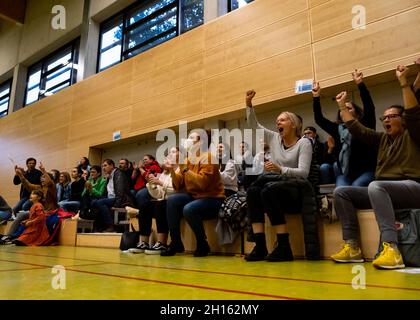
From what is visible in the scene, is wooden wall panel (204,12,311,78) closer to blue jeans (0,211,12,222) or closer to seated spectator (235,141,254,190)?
seated spectator (235,141,254,190)

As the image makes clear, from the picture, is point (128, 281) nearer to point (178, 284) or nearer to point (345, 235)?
point (178, 284)

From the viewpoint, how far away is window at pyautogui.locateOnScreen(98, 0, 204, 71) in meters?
5.49

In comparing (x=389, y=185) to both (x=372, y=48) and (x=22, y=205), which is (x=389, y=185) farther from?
(x=22, y=205)

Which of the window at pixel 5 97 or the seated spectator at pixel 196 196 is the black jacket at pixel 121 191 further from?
the window at pixel 5 97

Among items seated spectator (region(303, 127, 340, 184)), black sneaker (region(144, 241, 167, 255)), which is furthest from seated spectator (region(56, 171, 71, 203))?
seated spectator (region(303, 127, 340, 184))

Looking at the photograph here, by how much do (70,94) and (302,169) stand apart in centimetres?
562

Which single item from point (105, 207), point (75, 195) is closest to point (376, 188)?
point (105, 207)

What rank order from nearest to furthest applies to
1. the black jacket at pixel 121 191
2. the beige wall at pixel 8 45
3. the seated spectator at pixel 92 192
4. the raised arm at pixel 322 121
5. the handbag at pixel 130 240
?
1. the raised arm at pixel 322 121
2. the handbag at pixel 130 240
3. the black jacket at pixel 121 191
4. the seated spectator at pixel 92 192
5. the beige wall at pixel 8 45

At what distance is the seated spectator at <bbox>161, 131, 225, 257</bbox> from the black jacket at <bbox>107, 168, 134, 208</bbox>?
1.29 metres

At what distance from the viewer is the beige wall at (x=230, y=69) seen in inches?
128

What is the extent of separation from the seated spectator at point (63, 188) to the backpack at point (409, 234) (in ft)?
14.6

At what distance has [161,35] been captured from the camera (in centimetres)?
578

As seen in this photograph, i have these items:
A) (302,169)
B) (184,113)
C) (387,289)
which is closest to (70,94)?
(184,113)

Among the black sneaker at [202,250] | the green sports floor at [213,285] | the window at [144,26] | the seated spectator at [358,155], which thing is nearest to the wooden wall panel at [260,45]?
the window at [144,26]
